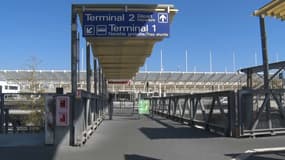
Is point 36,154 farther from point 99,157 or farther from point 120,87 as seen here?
point 120,87

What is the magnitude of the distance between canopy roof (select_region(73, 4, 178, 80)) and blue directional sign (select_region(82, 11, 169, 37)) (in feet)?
0.57

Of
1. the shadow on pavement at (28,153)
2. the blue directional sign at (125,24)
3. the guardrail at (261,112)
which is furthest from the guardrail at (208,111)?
the shadow on pavement at (28,153)

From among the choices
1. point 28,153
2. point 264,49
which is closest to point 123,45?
point 264,49

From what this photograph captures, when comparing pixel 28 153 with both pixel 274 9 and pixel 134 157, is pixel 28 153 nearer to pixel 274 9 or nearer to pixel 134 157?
pixel 134 157

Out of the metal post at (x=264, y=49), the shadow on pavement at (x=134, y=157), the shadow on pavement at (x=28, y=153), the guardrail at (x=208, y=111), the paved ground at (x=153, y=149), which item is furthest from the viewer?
the metal post at (x=264, y=49)

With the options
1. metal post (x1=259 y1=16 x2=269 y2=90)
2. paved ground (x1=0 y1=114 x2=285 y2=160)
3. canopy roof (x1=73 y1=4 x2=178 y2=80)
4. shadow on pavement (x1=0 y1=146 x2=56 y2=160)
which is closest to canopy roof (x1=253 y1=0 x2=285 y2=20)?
canopy roof (x1=73 y1=4 x2=178 y2=80)

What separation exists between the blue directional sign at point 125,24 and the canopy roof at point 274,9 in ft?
11.5

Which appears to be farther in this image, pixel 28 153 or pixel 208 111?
pixel 208 111

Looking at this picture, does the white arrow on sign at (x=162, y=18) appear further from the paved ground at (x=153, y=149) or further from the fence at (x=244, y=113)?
the paved ground at (x=153, y=149)

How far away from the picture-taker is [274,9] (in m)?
13.1

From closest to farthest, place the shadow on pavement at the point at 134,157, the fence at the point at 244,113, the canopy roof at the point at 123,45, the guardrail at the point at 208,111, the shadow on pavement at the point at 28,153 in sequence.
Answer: the shadow on pavement at the point at 134,157
the shadow on pavement at the point at 28,153
the fence at the point at 244,113
the canopy roof at the point at 123,45
the guardrail at the point at 208,111

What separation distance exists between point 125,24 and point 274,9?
4.98m

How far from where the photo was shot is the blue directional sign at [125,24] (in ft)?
51.0

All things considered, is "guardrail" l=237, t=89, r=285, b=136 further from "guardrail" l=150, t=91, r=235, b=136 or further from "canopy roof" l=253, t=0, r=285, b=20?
"canopy roof" l=253, t=0, r=285, b=20
